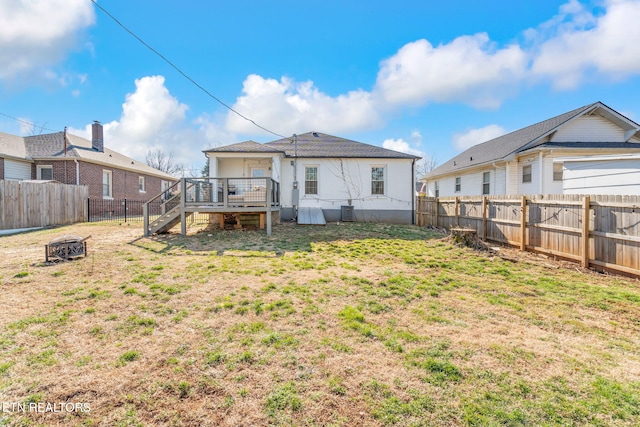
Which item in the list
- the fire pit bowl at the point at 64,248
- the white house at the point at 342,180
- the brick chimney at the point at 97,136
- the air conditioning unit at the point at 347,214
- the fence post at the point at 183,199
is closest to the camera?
the fire pit bowl at the point at 64,248

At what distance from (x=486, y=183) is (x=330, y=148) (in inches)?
348

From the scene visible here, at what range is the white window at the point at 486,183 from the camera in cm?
1560

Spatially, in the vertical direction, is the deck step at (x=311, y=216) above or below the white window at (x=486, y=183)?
below

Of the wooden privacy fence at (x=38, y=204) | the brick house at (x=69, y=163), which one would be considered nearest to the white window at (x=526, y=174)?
the wooden privacy fence at (x=38, y=204)

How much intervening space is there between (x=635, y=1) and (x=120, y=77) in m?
18.8

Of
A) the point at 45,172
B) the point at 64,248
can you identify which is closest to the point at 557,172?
the point at 64,248

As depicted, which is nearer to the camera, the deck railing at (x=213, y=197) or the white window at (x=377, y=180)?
the deck railing at (x=213, y=197)

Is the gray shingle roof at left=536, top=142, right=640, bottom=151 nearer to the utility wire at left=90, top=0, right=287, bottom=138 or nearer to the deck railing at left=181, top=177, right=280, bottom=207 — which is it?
the deck railing at left=181, top=177, right=280, bottom=207

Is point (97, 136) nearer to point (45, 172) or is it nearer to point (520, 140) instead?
point (45, 172)

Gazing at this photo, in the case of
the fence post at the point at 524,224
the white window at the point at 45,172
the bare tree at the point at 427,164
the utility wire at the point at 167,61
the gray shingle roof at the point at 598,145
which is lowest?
the fence post at the point at 524,224

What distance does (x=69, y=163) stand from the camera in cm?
1648

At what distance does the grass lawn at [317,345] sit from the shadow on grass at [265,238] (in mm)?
1809

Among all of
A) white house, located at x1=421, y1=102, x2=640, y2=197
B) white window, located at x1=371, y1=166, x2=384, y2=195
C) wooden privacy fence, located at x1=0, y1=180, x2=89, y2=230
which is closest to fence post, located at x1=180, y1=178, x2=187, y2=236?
wooden privacy fence, located at x1=0, y1=180, x2=89, y2=230

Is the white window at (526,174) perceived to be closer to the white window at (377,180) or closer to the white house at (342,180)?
the white house at (342,180)
